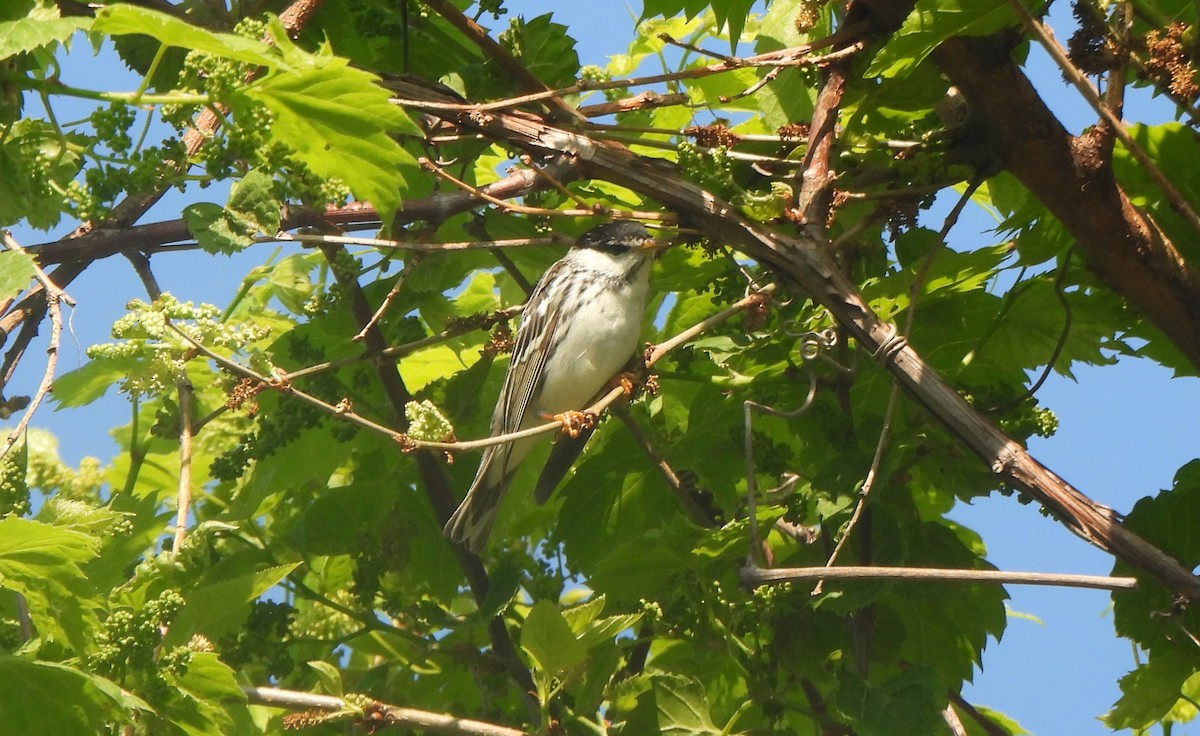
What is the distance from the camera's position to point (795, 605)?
2.52 m

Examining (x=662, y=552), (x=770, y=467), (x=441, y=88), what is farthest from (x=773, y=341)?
(x=441, y=88)

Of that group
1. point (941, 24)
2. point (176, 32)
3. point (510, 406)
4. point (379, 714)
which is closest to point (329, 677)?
point (379, 714)

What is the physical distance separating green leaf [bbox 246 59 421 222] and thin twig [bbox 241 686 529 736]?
110 cm

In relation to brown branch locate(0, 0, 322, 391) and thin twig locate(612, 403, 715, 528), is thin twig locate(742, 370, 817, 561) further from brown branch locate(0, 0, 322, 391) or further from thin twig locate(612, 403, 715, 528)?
brown branch locate(0, 0, 322, 391)

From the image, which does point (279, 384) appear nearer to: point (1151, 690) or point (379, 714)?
point (379, 714)

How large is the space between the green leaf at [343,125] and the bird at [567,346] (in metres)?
1.12

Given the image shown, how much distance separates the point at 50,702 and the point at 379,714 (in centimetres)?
72

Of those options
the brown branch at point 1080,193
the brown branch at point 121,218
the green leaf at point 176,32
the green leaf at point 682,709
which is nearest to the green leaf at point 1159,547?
the brown branch at point 1080,193

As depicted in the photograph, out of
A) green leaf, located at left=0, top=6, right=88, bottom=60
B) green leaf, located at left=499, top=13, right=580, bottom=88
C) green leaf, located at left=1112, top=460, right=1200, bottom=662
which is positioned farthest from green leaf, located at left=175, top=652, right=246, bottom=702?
green leaf, located at left=1112, top=460, right=1200, bottom=662

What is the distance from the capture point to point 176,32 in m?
1.68

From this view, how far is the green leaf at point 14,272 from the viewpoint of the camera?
187 cm

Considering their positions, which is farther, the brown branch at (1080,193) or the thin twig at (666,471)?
the thin twig at (666,471)

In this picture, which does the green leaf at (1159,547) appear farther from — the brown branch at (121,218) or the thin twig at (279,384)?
the brown branch at (121,218)

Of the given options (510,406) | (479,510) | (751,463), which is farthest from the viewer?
(510,406)
